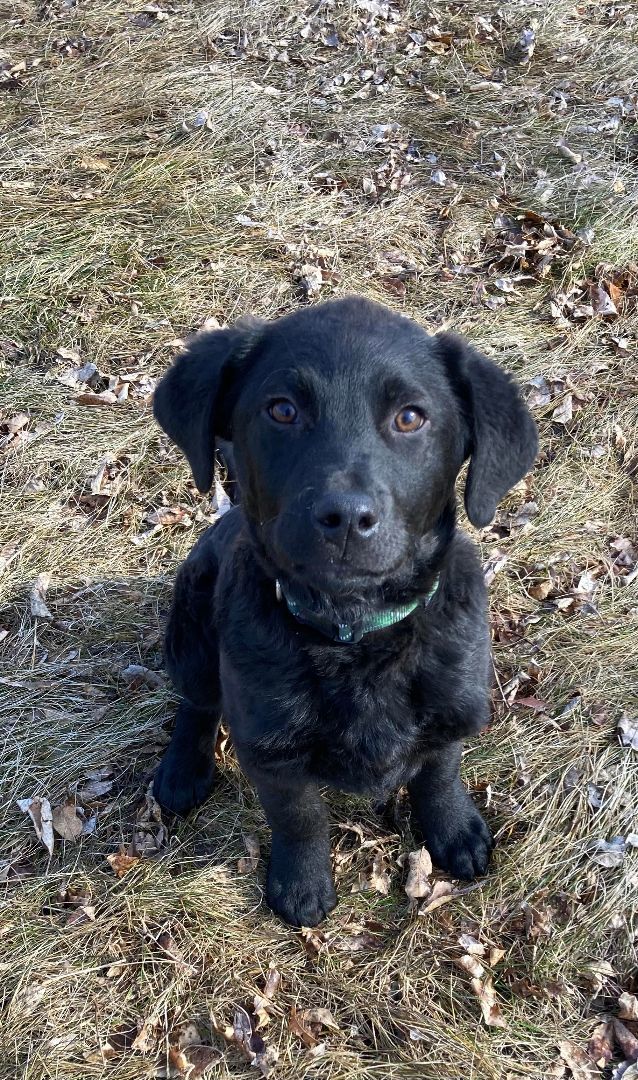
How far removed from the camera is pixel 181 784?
3.56 m

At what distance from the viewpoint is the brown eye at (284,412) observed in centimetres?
246

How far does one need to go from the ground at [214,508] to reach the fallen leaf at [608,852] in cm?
1

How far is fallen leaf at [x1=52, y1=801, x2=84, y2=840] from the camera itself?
357cm

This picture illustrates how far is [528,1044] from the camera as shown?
290cm

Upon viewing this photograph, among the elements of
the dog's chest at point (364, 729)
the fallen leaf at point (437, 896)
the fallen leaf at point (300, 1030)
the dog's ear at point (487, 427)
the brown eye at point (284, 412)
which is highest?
the brown eye at point (284, 412)

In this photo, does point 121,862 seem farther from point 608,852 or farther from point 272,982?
point 608,852

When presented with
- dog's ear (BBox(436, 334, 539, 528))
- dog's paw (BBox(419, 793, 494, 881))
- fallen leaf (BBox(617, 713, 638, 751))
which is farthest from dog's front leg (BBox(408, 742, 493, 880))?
dog's ear (BBox(436, 334, 539, 528))

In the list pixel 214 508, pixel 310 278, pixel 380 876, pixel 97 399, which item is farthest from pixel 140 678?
pixel 310 278

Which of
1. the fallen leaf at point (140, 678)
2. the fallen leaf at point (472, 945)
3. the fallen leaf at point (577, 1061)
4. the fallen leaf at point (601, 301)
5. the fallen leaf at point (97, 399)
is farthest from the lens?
the fallen leaf at point (601, 301)

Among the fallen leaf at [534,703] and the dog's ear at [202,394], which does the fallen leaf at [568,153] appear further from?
the dog's ear at [202,394]

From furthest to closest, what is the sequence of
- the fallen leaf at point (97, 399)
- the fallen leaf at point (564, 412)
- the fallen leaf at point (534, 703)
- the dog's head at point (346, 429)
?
the fallen leaf at point (97, 399) < the fallen leaf at point (564, 412) < the fallen leaf at point (534, 703) < the dog's head at point (346, 429)

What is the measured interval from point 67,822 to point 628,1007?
7.01 ft

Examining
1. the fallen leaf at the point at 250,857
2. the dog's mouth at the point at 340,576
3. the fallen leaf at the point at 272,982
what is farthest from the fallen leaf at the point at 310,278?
the fallen leaf at the point at 272,982

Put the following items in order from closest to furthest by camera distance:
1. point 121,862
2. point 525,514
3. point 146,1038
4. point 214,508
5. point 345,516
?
1. point 345,516
2. point 146,1038
3. point 121,862
4. point 525,514
5. point 214,508
